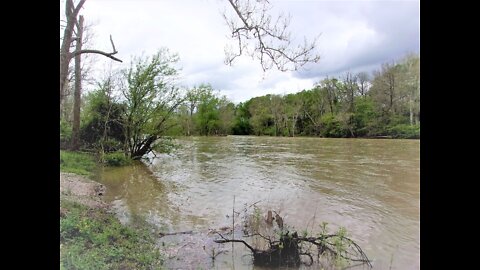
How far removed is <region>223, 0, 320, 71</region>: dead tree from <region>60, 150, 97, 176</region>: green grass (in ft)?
2.89

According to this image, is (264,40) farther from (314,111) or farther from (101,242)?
(101,242)

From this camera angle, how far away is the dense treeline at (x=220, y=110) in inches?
52.3

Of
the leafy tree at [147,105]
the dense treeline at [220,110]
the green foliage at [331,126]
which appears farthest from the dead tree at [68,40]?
the green foliage at [331,126]

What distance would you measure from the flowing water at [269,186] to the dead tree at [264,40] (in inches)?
17.8

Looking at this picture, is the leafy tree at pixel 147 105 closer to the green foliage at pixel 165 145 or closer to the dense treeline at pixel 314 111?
the green foliage at pixel 165 145

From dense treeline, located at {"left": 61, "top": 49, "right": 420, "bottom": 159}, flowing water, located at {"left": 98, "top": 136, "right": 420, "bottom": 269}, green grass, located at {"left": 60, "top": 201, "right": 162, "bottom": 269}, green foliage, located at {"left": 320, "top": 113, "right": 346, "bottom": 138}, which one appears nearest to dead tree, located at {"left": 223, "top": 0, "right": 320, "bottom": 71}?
dense treeline, located at {"left": 61, "top": 49, "right": 420, "bottom": 159}

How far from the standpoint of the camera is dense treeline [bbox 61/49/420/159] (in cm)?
133

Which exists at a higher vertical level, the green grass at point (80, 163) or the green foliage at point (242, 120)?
the green foliage at point (242, 120)

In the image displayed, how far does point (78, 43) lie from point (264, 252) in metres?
1.47

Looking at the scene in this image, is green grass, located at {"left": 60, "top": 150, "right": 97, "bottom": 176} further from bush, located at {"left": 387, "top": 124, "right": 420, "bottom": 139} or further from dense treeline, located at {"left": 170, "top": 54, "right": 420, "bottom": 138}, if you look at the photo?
bush, located at {"left": 387, "top": 124, "right": 420, "bottom": 139}

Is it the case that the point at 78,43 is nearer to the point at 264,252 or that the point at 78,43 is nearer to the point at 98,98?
the point at 98,98

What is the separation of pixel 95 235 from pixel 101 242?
0.05 m

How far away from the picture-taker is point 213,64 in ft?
5.03
